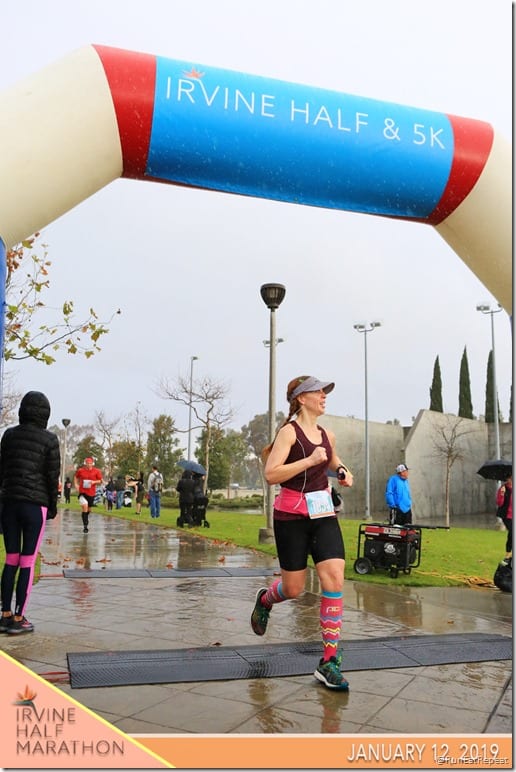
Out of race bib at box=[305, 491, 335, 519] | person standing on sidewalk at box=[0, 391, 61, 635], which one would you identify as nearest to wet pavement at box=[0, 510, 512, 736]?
person standing on sidewalk at box=[0, 391, 61, 635]

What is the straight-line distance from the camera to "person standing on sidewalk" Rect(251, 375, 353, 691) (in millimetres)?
4266

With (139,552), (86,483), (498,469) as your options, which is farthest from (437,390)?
(498,469)

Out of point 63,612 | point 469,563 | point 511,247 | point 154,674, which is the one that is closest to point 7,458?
point 63,612

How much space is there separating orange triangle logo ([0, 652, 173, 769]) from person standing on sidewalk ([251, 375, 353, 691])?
53.2 inches

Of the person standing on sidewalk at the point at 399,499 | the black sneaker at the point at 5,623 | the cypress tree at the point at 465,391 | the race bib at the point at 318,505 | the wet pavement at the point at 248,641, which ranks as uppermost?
the cypress tree at the point at 465,391

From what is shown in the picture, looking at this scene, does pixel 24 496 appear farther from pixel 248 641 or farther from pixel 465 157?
pixel 465 157

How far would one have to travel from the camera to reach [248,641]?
5320 millimetres

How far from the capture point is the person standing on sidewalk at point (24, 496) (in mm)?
5516

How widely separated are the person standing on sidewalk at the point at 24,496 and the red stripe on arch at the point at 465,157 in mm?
3676

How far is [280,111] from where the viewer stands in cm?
466

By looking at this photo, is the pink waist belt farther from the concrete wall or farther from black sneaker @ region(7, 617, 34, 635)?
the concrete wall

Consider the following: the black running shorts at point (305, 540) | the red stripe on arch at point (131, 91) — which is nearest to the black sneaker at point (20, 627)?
the black running shorts at point (305, 540)

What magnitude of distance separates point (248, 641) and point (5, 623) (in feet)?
6.35

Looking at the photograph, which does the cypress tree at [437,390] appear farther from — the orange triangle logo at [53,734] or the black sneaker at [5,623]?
the orange triangle logo at [53,734]
